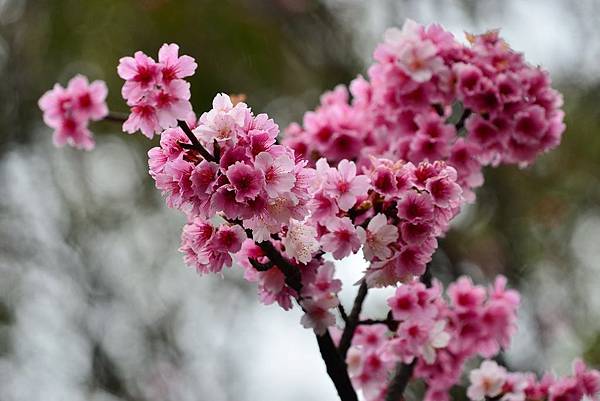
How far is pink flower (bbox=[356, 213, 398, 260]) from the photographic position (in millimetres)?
1794

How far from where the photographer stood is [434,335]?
2.18 metres

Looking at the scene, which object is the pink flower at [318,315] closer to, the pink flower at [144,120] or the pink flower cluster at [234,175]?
the pink flower cluster at [234,175]

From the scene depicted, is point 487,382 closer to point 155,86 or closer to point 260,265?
point 260,265

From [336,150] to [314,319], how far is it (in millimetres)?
1089

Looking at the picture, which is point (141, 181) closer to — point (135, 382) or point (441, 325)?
point (135, 382)

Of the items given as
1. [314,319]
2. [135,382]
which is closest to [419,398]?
[314,319]

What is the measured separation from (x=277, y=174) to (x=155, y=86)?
14.5 inches

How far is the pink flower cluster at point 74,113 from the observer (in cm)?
265

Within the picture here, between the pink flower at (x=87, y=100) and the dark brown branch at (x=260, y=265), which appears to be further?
the pink flower at (x=87, y=100)

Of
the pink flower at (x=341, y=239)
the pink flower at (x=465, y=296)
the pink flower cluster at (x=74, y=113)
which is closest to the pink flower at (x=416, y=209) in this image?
the pink flower at (x=341, y=239)

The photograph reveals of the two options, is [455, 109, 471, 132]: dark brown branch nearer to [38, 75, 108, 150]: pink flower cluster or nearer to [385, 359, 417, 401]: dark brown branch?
[385, 359, 417, 401]: dark brown branch

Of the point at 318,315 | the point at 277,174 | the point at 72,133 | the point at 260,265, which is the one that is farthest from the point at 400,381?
the point at 72,133

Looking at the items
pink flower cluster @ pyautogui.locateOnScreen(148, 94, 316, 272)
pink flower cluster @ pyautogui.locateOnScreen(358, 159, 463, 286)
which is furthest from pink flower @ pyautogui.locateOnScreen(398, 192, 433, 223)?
pink flower cluster @ pyautogui.locateOnScreen(148, 94, 316, 272)

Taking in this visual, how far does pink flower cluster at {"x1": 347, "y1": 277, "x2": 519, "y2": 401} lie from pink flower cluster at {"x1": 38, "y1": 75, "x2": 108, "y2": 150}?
1084 millimetres
